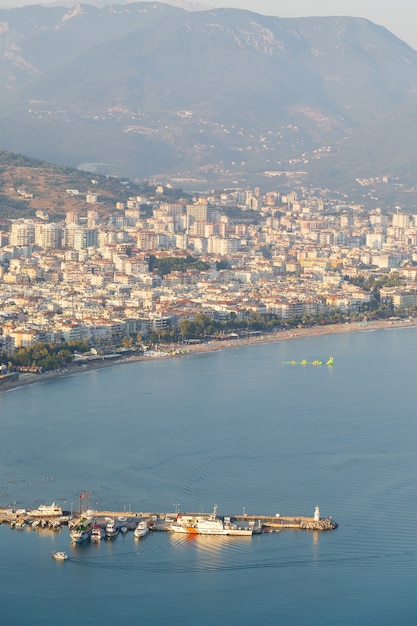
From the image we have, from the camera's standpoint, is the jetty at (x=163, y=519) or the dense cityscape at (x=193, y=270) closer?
the jetty at (x=163, y=519)

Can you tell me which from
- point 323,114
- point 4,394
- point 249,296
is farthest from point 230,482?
point 323,114

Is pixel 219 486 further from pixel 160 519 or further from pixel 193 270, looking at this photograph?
pixel 193 270

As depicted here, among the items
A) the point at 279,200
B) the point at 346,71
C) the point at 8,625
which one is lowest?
the point at 8,625

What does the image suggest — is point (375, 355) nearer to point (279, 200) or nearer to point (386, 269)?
point (386, 269)

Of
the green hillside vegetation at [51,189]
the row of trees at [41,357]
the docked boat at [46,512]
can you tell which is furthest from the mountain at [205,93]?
the docked boat at [46,512]

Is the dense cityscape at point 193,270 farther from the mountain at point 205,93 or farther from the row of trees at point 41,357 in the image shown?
the mountain at point 205,93

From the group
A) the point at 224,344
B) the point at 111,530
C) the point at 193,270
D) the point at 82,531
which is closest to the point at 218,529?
the point at 111,530
